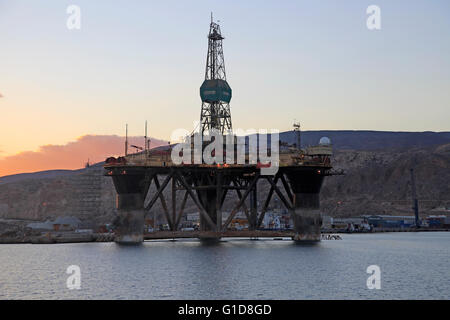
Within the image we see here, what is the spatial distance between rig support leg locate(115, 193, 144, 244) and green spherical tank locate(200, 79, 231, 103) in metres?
23.6

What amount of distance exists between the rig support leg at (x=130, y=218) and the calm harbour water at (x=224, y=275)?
7545mm

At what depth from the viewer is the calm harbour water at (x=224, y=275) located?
53.4 m

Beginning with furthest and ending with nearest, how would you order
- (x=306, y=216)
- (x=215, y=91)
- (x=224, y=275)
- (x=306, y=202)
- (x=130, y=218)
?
(x=215, y=91), (x=306, y=216), (x=306, y=202), (x=130, y=218), (x=224, y=275)

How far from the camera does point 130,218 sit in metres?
101

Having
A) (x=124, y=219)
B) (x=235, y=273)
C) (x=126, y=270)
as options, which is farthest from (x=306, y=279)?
(x=124, y=219)

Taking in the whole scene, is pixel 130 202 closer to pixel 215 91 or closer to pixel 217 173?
pixel 217 173

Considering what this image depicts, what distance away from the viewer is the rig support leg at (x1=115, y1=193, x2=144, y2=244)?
100562 mm

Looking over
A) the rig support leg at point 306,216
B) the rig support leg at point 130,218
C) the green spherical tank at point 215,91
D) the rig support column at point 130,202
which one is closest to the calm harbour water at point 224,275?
the rig support leg at point 130,218

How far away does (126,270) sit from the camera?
225 ft

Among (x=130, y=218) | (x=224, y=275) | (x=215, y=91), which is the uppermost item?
(x=215, y=91)

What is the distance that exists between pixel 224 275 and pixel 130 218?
3965cm

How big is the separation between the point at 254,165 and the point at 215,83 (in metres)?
20.9

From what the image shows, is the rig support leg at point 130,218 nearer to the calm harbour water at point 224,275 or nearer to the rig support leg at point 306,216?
the calm harbour water at point 224,275

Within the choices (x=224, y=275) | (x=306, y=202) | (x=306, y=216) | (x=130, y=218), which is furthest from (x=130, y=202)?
(x=224, y=275)
